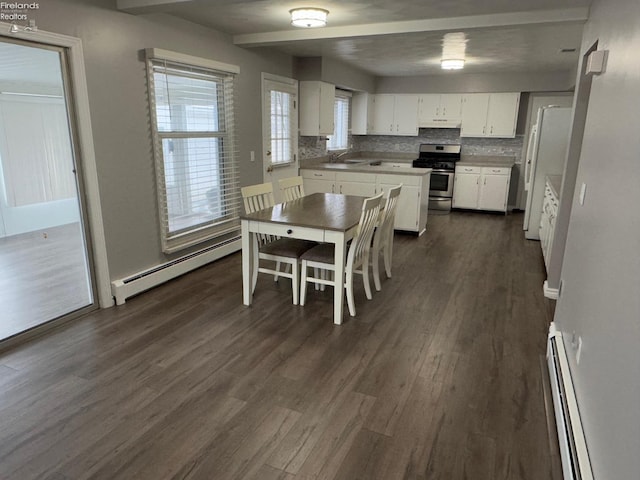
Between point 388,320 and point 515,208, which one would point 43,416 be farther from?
point 515,208

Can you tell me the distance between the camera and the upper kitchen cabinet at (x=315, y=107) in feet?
18.9

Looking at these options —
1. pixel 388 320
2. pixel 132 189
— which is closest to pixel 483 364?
pixel 388 320

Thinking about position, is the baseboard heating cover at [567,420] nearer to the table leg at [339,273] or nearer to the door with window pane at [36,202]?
the table leg at [339,273]

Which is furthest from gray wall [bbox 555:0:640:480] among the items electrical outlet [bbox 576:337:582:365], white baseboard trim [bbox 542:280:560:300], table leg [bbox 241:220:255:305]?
table leg [bbox 241:220:255:305]

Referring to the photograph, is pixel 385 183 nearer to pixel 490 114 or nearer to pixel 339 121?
pixel 339 121

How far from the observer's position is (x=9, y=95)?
4512mm

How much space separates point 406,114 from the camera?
7.83 m

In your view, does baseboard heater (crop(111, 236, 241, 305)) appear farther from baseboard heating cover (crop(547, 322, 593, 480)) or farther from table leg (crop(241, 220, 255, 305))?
baseboard heating cover (crop(547, 322, 593, 480))

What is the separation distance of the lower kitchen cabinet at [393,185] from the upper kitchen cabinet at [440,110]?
2.41 m

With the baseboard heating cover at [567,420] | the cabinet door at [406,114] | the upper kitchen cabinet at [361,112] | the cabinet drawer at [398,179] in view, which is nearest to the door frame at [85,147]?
the baseboard heating cover at [567,420]

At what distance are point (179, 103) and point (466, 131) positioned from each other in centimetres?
531

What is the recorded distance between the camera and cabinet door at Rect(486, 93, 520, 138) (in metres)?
7.08

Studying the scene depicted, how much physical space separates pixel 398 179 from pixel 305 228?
2760 millimetres

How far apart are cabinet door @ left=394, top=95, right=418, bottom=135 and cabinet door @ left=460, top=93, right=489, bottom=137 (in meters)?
0.85
